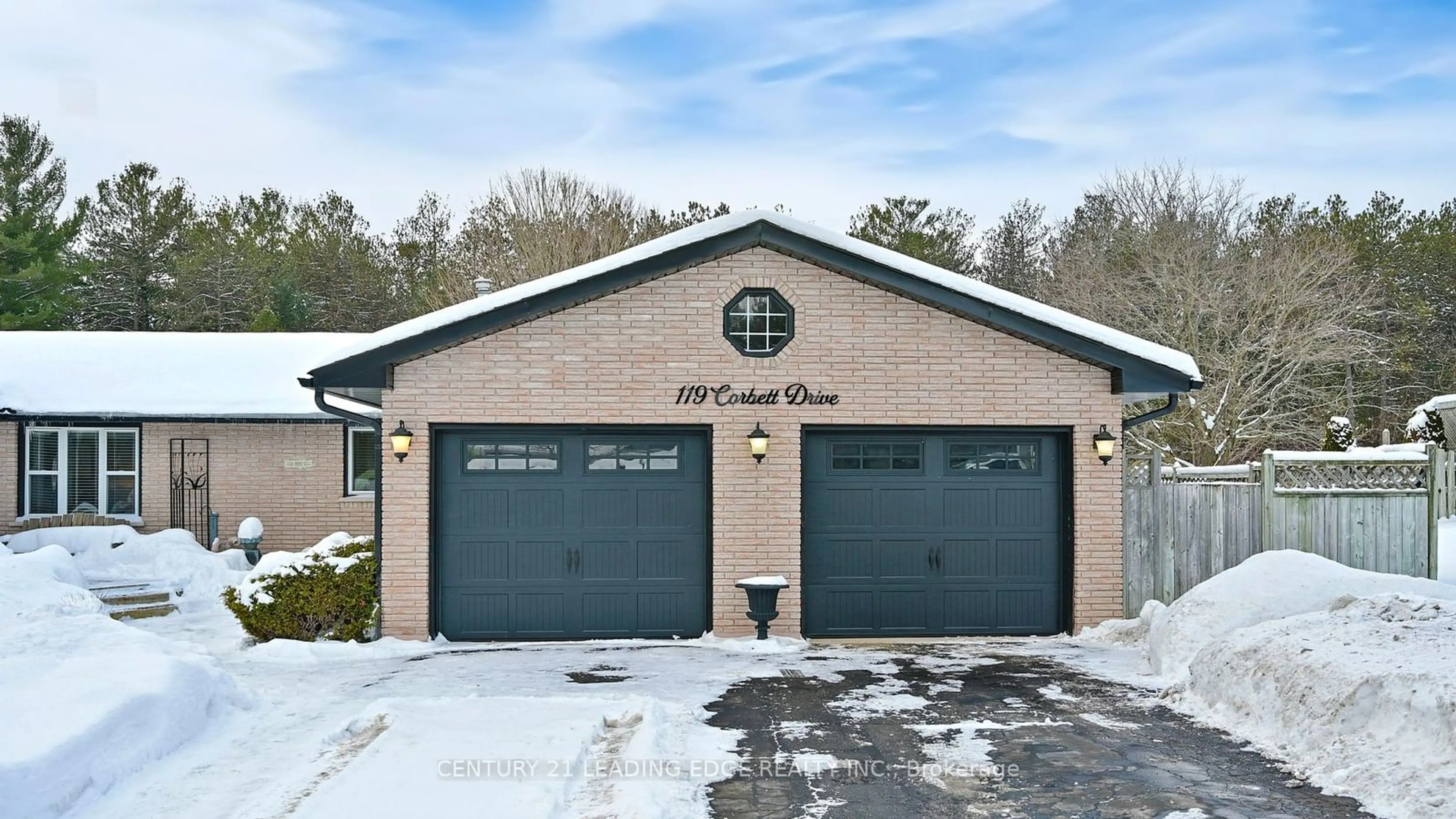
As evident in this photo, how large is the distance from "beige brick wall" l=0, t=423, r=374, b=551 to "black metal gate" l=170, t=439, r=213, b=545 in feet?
0.34

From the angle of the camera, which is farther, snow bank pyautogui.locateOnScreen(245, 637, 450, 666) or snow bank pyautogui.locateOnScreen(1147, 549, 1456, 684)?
snow bank pyautogui.locateOnScreen(245, 637, 450, 666)

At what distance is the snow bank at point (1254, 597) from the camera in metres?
10.4

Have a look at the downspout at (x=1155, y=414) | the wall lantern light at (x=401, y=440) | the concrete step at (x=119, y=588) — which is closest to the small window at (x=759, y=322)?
the wall lantern light at (x=401, y=440)

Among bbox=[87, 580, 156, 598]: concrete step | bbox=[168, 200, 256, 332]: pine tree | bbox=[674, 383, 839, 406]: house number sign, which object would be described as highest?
bbox=[168, 200, 256, 332]: pine tree

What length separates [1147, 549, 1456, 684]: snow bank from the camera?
409 inches

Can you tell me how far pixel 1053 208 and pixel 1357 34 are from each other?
20.3m

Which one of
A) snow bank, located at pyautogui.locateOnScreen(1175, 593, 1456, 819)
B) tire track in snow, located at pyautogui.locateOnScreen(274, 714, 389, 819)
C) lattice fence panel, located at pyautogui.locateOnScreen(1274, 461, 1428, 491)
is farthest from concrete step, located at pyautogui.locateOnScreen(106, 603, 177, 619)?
lattice fence panel, located at pyautogui.locateOnScreen(1274, 461, 1428, 491)

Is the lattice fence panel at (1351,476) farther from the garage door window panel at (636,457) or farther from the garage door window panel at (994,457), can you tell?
the garage door window panel at (636,457)

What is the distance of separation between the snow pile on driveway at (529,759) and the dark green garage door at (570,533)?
11.2 ft

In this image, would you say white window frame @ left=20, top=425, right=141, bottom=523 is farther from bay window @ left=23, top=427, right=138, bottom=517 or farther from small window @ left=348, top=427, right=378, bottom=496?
small window @ left=348, top=427, right=378, bottom=496

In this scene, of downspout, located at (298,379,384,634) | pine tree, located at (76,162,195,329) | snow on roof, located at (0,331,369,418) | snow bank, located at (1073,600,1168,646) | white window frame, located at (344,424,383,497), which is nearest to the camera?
snow bank, located at (1073,600,1168,646)

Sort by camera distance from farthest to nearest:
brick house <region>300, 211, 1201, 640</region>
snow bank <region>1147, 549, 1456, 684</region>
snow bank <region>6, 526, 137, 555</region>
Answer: snow bank <region>6, 526, 137, 555</region> < brick house <region>300, 211, 1201, 640</region> < snow bank <region>1147, 549, 1456, 684</region>

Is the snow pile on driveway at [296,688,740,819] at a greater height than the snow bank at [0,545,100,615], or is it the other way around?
the snow bank at [0,545,100,615]

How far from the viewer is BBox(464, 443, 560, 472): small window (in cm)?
1300
